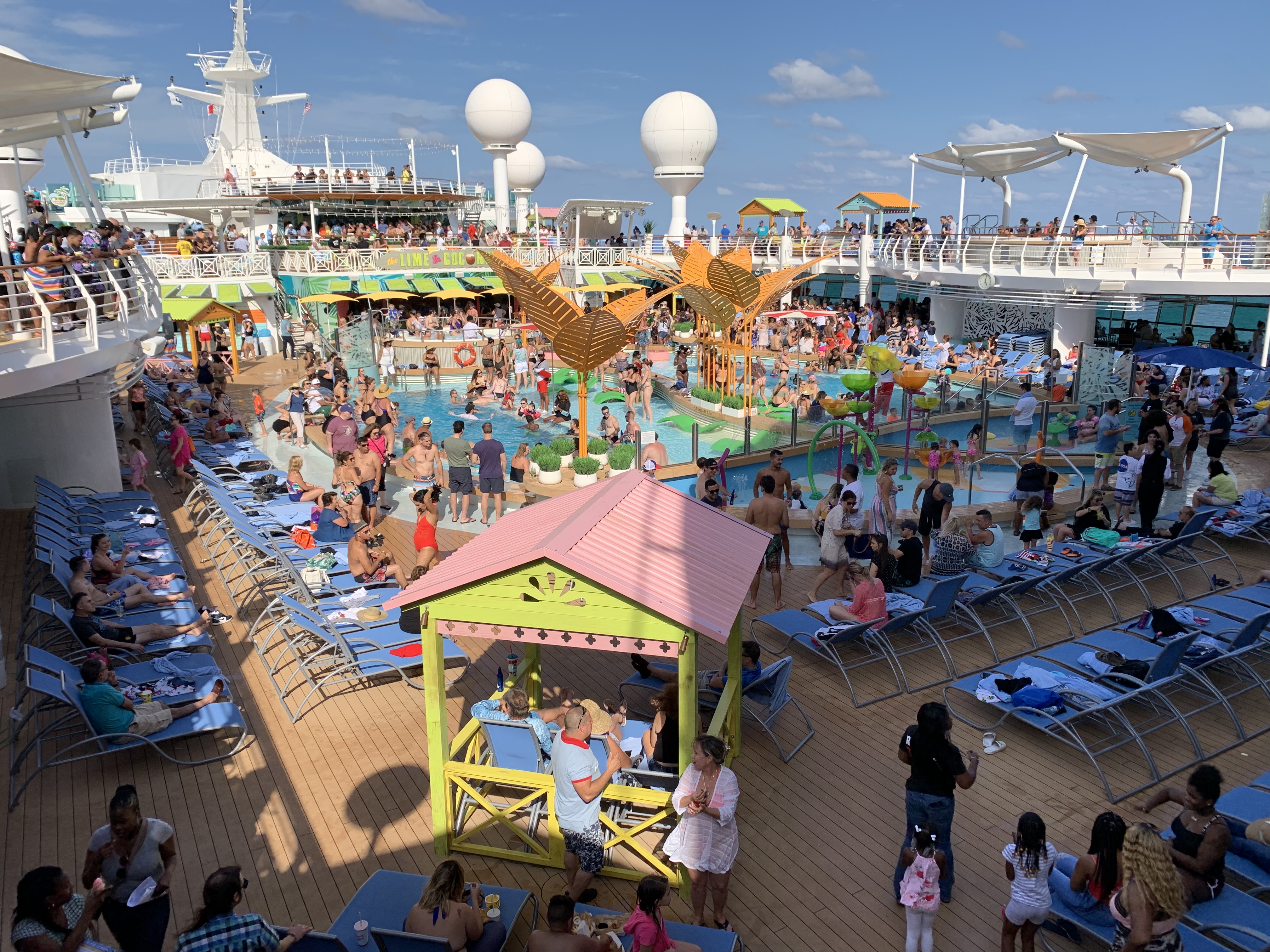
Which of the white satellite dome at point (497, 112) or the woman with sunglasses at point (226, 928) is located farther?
the white satellite dome at point (497, 112)

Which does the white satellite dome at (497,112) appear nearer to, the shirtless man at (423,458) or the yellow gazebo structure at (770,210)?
the yellow gazebo structure at (770,210)

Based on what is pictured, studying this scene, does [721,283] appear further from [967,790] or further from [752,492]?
[967,790]

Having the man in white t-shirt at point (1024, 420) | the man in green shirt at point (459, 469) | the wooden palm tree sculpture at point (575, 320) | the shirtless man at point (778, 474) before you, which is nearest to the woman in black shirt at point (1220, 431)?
the man in white t-shirt at point (1024, 420)

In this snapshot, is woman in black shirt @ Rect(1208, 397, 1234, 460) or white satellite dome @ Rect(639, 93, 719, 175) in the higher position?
white satellite dome @ Rect(639, 93, 719, 175)

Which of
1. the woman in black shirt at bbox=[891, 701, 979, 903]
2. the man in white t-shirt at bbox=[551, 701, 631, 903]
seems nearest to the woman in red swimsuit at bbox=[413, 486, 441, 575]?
the man in white t-shirt at bbox=[551, 701, 631, 903]

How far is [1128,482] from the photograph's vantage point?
1024 centimetres

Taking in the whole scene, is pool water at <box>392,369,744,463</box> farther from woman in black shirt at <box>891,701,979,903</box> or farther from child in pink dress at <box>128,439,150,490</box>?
woman in black shirt at <box>891,701,979,903</box>

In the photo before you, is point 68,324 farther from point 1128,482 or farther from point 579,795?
point 1128,482

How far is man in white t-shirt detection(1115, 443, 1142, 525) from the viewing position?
10227 millimetres

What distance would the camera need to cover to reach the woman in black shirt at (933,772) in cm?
435

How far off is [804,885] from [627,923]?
1523mm

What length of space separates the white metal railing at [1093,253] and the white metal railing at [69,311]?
64.8ft

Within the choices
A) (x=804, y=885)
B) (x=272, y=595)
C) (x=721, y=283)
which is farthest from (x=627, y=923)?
(x=721, y=283)

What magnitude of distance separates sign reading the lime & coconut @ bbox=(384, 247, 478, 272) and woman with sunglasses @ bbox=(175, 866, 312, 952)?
3140 centimetres
